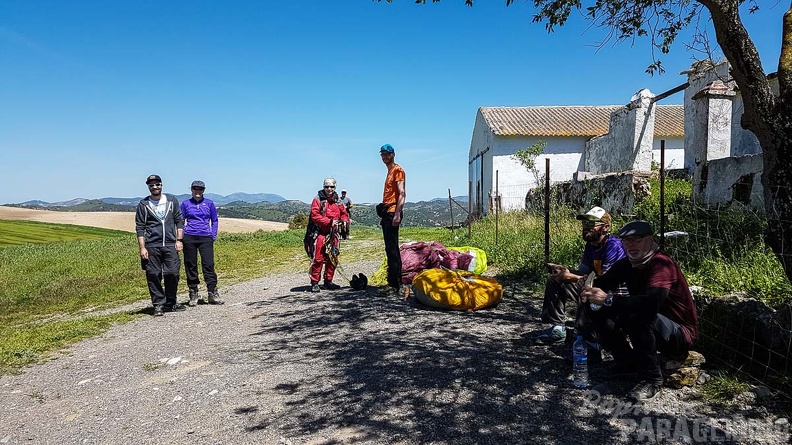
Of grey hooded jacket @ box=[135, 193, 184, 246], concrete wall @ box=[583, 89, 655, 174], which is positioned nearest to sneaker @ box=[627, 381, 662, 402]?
grey hooded jacket @ box=[135, 193, 184, 246]

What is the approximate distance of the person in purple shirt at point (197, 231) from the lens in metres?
7.16

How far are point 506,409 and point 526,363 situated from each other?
3.05 ft

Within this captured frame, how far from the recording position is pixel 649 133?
1641 centimetres

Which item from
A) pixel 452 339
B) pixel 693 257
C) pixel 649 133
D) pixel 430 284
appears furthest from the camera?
pixel 649 133

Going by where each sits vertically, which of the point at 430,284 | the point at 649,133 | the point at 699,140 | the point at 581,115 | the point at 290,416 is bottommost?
the point at 290,416

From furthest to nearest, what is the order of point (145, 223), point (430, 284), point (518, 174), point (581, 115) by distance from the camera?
point (581, 115), point (518, 174), point (145, 223), point (430, 284)

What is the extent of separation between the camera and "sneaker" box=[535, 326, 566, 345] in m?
4.60

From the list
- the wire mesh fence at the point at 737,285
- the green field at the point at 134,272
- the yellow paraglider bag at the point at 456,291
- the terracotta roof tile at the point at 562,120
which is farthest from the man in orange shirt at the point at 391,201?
the terracotta roof tile at the point at 562,120

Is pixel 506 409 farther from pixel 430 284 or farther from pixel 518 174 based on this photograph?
pixel 518 174

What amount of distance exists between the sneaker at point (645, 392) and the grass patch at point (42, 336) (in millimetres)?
5417

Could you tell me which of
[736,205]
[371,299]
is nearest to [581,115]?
[736,205]

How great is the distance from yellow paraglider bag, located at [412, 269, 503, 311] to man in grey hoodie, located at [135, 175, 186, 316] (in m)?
3.45

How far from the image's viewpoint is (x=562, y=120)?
2838 centimetres

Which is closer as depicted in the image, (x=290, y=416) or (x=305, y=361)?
(x=290, y=416)
